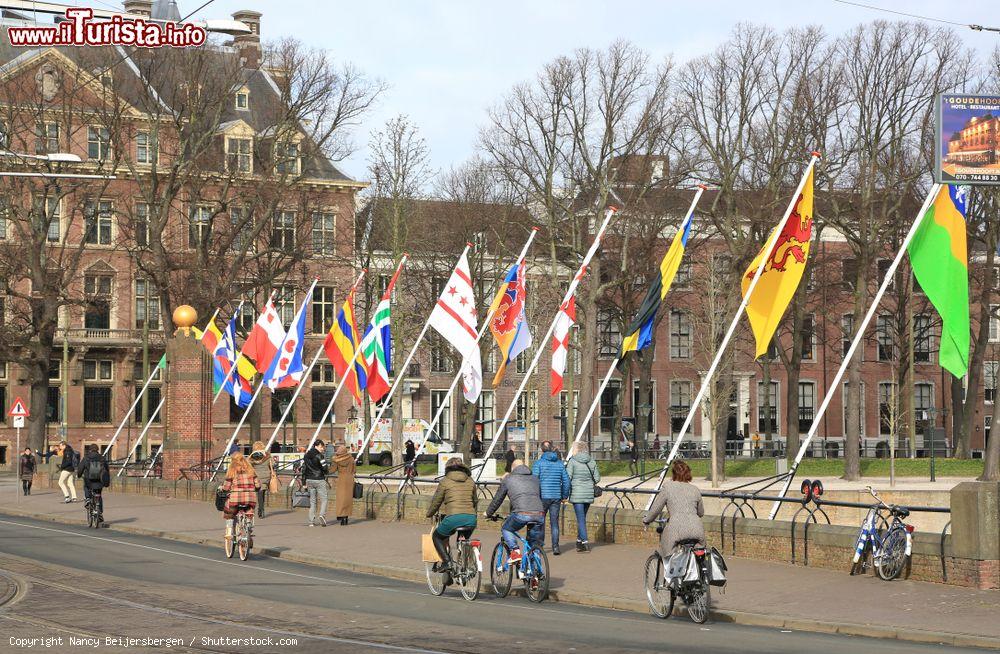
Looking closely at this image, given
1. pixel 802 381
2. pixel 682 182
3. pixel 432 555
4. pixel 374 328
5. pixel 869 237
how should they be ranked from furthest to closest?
pixel 802 381
pixel 682 182
pixel 869 237
pixel 374 328
pixel 432 555

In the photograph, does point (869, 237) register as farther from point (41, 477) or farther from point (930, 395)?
point (930, 395)

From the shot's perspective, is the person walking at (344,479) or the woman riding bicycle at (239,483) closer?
the woman riding bicycle at (239,483)

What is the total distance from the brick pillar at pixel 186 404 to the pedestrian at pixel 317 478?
39.0 ft

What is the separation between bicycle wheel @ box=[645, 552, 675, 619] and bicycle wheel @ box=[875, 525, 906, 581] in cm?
347

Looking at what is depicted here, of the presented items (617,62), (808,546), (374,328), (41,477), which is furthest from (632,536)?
(617,62)

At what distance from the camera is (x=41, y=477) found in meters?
46.4

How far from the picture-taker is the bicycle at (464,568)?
1738 cm

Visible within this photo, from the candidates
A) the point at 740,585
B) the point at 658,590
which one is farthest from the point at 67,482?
the point at 658,590

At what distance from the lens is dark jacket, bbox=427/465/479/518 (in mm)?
17531

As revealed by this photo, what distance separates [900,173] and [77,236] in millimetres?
41607

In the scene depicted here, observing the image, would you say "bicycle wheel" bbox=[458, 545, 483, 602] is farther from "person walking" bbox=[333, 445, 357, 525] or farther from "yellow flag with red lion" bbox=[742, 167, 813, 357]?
"person walking" bbox=[333, 445, 357, 525]

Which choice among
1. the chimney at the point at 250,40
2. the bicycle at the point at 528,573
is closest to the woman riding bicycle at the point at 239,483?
the bicycle at the point at 528,573

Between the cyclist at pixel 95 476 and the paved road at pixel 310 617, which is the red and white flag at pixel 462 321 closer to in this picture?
the cyclist at pixel 95 476

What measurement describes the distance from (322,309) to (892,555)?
5928 centimetres
